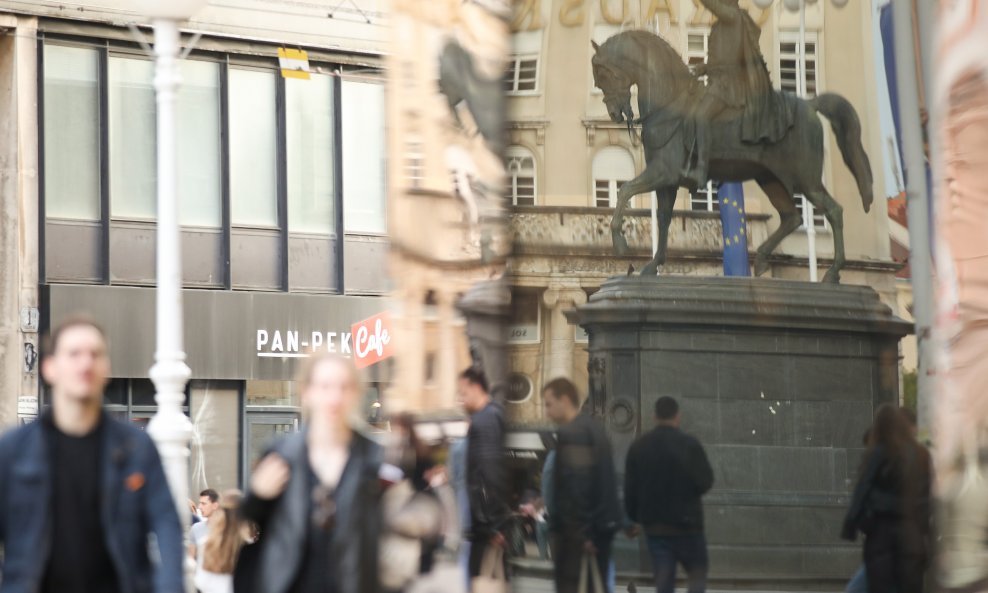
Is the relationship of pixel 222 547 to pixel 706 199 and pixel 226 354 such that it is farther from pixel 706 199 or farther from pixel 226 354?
pixel 226 354

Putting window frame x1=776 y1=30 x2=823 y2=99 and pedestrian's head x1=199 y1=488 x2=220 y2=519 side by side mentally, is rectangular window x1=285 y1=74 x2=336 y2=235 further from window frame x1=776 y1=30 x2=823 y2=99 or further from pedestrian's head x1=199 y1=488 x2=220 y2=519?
window frame x1=776 y1=30 x2=823 y2=99

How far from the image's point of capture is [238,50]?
79.2 feet

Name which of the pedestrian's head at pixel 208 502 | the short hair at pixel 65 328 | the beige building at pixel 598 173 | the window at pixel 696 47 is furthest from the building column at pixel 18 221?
the window at pixel 696 47

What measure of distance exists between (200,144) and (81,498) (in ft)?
65.7

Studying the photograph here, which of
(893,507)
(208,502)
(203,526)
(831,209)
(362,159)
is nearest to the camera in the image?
(893,507)

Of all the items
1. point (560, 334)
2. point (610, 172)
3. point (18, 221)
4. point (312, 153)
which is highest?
point (312, 153)

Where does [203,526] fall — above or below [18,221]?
below

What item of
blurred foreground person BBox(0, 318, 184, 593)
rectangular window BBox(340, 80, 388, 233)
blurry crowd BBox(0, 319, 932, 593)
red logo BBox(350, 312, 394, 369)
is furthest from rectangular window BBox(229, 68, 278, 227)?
blurred foreground person BBox(0, 318, 184, 593)

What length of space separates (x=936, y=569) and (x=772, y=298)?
80cm

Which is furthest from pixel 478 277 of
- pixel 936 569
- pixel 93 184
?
pixel 93 184

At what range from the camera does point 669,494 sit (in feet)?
14.6

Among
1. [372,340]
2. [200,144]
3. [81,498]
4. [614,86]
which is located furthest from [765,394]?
[200,144]

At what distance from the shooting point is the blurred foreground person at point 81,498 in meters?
4.46

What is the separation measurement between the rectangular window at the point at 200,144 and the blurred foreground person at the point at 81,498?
19.6m
